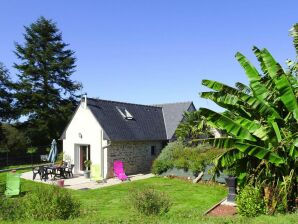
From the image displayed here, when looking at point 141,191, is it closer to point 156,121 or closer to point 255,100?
point 255,100

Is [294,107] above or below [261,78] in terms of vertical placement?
below

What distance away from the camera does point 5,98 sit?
138 feet

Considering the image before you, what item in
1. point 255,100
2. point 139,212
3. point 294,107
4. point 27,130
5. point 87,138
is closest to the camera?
point 139,212

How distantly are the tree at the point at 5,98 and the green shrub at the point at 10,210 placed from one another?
109 feet

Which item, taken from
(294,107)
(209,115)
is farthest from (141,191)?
(294,107)

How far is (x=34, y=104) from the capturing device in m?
43.2

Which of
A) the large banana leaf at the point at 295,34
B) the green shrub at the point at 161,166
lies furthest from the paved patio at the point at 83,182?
the large banana leaf at the point at 295,34

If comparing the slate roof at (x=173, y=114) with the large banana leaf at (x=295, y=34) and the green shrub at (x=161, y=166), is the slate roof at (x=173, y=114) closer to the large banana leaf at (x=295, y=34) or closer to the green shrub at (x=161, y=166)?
the green shrub at (x=161, y=166)

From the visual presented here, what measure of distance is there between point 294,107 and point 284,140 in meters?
1.17

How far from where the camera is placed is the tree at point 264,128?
11695 mm

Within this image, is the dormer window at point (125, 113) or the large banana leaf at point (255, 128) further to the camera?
the dormer window at point (125, 113)

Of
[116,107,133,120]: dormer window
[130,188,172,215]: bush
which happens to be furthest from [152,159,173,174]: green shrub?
[130,188,172,215]: bush

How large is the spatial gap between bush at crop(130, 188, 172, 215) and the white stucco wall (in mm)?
14668

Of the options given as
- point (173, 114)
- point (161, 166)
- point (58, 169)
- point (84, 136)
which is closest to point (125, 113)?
point (84, 136)
